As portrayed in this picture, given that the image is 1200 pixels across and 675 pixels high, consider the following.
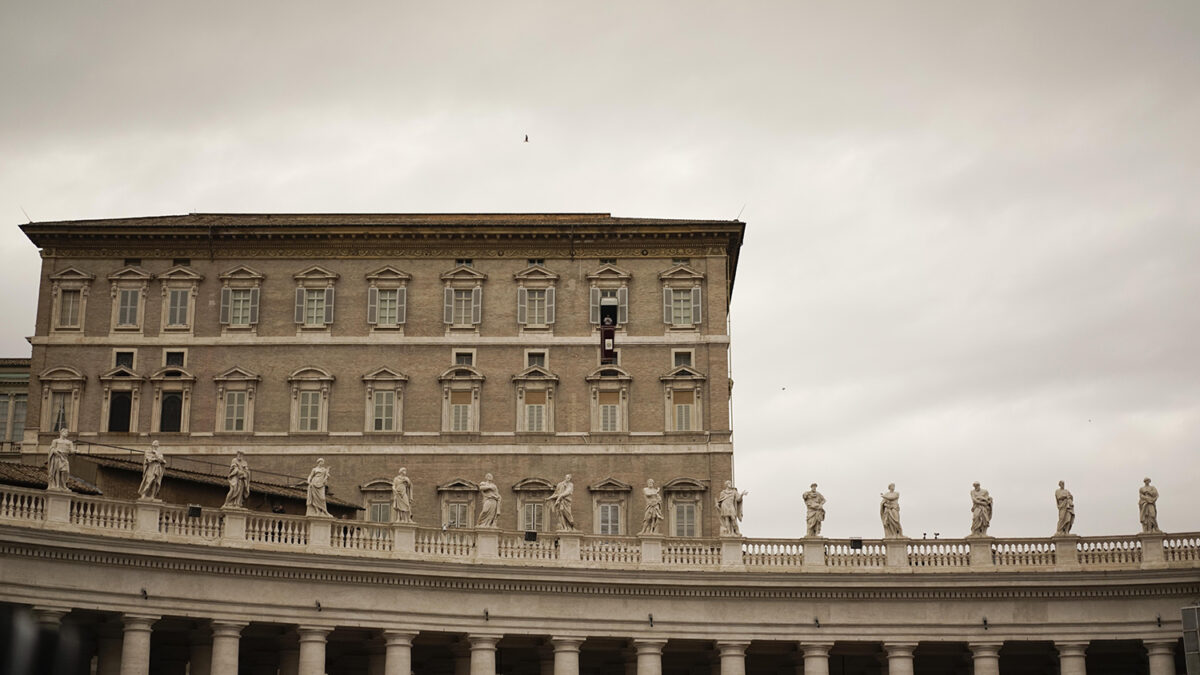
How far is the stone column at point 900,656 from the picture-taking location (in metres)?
53.2

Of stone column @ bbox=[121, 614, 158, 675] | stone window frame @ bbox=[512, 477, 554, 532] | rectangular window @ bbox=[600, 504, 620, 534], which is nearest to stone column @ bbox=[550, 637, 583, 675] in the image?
stone column @ bbox=[121, 614, 158, 675]

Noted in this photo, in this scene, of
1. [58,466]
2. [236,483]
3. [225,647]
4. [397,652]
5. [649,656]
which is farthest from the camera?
[649,656]

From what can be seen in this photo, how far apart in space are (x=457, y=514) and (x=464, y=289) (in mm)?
11507

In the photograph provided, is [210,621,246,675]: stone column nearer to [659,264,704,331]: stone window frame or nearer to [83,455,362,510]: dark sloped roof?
[83,455,362,510]: dark sloped roof

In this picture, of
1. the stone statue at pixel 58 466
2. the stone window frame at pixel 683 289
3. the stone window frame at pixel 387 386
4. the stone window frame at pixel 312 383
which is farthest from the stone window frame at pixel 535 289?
the stone statue at pixel 58 466

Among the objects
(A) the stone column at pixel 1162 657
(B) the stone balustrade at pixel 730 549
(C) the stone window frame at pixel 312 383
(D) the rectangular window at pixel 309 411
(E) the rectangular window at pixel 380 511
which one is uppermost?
(C) the stone window frame at pixel 312 383

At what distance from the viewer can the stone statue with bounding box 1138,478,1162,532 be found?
53969 mm

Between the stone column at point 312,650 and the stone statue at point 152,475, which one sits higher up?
the stone statue at point 152,475

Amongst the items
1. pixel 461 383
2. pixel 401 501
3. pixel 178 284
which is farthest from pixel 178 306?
pixel 401 501

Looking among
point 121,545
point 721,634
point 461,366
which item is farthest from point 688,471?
point 121,545

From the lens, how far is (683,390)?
7825cm

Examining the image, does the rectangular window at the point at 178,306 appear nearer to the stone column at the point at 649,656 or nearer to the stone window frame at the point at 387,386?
the stone window frame at the point at 387,386

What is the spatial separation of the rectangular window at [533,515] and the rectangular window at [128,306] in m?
21.6

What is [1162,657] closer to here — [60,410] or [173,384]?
[173,384]
